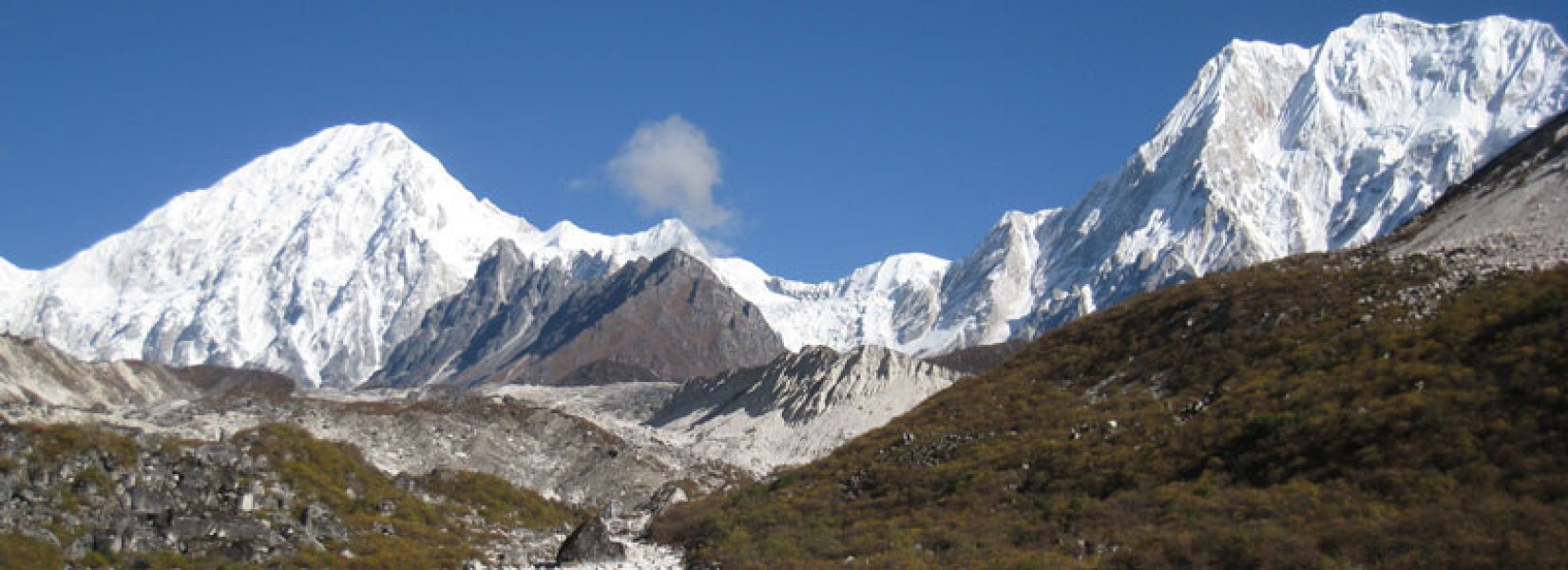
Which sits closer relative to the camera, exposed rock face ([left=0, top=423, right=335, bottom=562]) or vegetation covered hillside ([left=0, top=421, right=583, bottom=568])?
vegetation covered hillside ([left=0, top=421, right=583, bottom=568])

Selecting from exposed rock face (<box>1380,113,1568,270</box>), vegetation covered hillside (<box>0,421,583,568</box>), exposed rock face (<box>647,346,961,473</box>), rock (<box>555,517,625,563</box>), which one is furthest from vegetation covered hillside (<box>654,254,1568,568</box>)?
exposed rock face (<box>647,346,961,473</box>)

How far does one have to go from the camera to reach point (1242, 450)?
3728 centimetres

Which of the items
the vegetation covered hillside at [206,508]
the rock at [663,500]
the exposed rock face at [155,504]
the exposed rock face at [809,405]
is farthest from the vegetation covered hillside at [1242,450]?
the exposed rock face at [809,405]

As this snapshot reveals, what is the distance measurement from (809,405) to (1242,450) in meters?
132

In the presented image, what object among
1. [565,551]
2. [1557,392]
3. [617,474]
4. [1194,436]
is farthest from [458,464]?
[1557,392]

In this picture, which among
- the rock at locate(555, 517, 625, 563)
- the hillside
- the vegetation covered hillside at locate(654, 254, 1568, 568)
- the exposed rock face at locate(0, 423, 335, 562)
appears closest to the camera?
the vegetation covered hillside at locate(654, 254, 1568, 568)

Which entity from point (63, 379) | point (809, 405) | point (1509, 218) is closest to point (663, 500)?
point (1509, 218)

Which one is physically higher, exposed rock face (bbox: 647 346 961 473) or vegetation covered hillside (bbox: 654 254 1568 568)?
exposed rock face (bbox: 647 346 961 473)

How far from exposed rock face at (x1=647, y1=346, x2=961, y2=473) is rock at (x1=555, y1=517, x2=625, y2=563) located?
9209cm

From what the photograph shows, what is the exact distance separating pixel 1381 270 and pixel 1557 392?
16.1m

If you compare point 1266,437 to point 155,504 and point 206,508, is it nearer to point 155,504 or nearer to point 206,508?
point 206,508

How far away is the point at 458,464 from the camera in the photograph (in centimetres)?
8244

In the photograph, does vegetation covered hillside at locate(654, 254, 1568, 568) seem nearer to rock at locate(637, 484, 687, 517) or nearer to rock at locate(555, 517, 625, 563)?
rock at locate(555, 517, 625, 563)

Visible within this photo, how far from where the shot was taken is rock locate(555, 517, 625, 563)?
153ft
